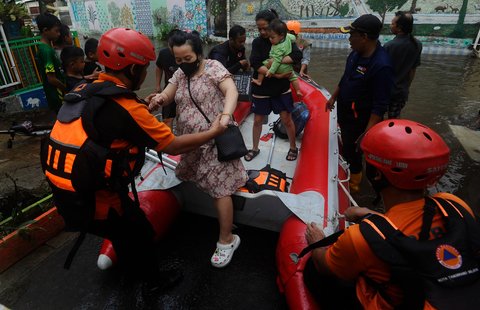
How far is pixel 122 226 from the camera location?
5.83ft

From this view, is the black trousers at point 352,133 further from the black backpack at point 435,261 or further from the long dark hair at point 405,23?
the black backpack at point 435,261

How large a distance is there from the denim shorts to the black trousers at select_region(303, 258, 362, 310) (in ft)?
7.41

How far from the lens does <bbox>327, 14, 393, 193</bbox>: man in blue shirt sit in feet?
8.64

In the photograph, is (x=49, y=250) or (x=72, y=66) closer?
(x=49, y=250)

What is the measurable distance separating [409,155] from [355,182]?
8.10ft

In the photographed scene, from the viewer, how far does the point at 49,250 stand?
2.54 m

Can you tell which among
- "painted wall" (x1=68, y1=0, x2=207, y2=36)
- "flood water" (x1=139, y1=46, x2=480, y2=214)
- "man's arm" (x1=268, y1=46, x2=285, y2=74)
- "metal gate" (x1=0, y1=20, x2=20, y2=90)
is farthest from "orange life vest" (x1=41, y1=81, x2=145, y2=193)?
"painted wall" (x1=68, y1=0, x2=207, y2=36)

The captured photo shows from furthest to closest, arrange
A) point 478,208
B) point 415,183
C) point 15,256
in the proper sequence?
point 478,208
point 15,256
point 415,183

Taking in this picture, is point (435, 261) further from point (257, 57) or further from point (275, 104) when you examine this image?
point (257, 57)

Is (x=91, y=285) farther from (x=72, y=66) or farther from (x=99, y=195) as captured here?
(x=72, y=66)

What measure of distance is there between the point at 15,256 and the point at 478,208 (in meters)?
4.20

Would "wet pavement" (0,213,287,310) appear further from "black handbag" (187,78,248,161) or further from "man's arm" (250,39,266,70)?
"man's arm" (250,39,266,70)

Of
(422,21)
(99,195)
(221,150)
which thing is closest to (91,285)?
(99,195)

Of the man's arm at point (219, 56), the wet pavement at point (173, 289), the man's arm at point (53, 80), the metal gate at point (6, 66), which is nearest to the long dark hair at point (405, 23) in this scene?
the man's arm at point (219, 56)
